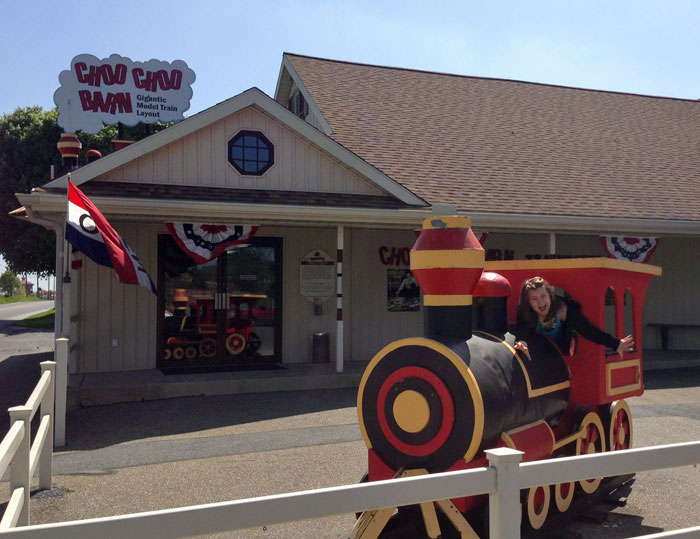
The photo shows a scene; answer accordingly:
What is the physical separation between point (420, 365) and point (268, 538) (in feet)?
5.47

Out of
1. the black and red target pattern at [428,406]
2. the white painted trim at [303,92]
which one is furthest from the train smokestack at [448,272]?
the white painted trim at [303,92]

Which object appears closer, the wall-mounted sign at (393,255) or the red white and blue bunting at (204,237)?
the red white and blue bunting at (204,237)

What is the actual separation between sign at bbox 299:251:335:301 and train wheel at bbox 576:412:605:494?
7131 millimetres

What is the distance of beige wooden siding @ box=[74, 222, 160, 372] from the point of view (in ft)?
34.4

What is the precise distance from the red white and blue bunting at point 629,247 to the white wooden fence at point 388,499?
31.6ft

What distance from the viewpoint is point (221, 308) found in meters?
11.1

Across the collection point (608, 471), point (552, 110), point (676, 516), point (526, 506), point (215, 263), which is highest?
point (552, 110)

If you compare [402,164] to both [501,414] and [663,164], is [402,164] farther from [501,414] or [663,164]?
[501,414]

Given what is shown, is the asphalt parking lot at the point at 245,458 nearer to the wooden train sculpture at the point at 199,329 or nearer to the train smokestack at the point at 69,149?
the wooden train sculpture at the point at 199,329

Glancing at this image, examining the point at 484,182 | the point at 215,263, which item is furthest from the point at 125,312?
the point at 484,182

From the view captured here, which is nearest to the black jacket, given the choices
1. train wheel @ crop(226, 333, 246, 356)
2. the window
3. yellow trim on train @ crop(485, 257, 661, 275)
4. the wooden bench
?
yellow trim on train @ crop(485, 257, 661, 275)

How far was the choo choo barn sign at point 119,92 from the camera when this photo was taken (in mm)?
12070

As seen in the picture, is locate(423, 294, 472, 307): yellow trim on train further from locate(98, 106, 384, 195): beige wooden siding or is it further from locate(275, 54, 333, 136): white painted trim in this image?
locate(275, 54, 333, 136): white painted trim

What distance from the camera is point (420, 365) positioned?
155 inches
